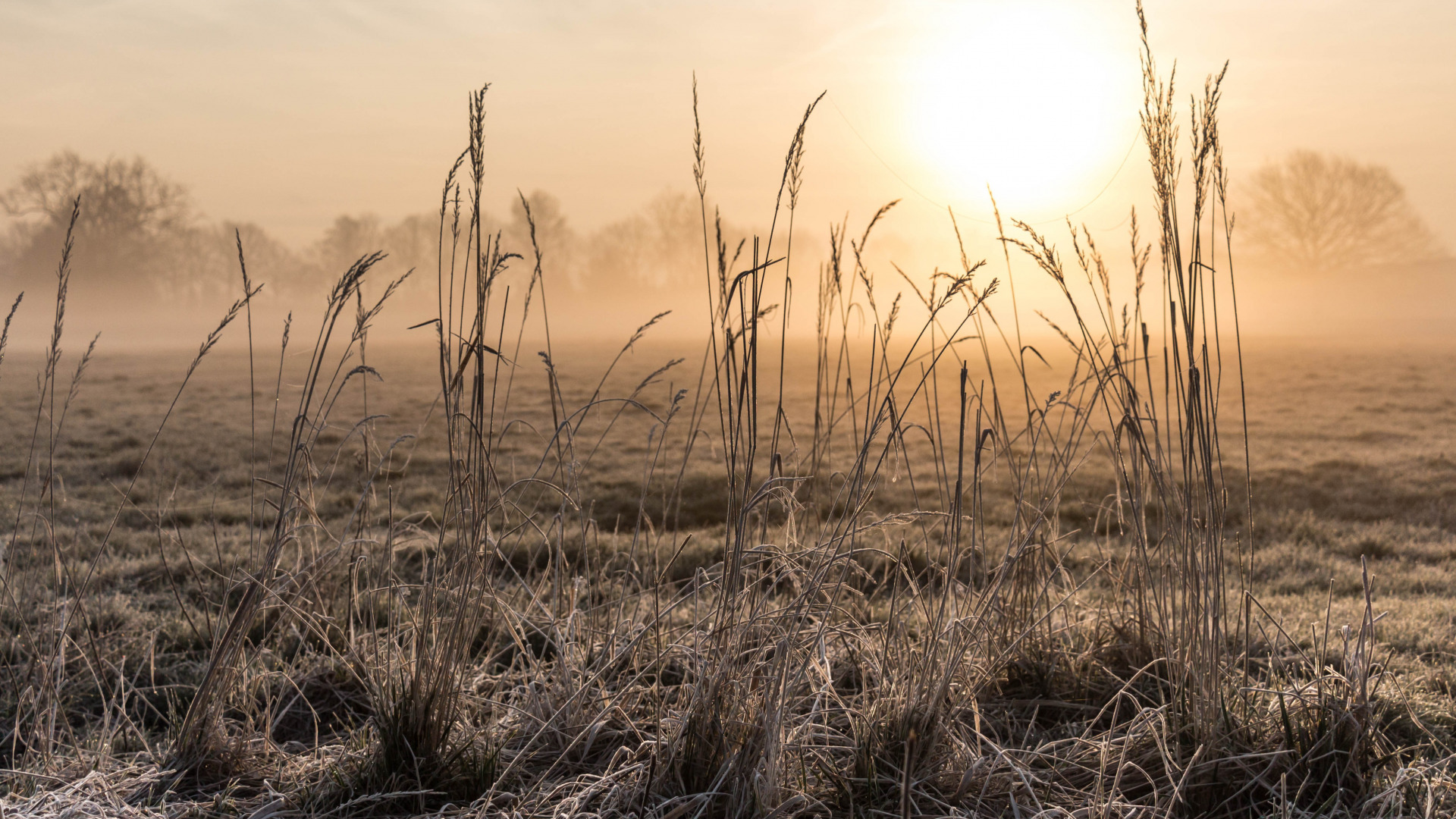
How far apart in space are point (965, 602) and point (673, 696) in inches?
31.3

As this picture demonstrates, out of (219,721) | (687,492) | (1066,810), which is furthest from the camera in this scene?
(687,492)

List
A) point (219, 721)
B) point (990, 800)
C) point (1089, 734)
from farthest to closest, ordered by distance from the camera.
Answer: point (1089, 734) < point (219, 721) < point (990, 800)

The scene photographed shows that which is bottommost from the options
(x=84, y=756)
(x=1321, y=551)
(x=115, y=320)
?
(x=1321, y=551)

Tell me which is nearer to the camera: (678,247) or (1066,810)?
(1066,810)

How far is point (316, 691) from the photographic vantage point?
246 cm

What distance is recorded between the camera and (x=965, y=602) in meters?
2.05

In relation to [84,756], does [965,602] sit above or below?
above

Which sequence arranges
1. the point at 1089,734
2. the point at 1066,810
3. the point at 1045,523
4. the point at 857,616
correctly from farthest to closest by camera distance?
the point at 857,616, the point at 1045,523, the point at 1089,734, the point at 1066,810

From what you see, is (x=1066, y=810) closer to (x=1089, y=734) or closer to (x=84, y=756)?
(x=1089, y=734)

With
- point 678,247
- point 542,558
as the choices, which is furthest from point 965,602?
point 678,247

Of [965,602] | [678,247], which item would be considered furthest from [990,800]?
[678,247]

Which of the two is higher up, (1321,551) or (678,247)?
(678,247)

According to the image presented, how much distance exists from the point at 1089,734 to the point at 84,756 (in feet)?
8.06

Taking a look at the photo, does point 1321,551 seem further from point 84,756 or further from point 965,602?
point 84,756
